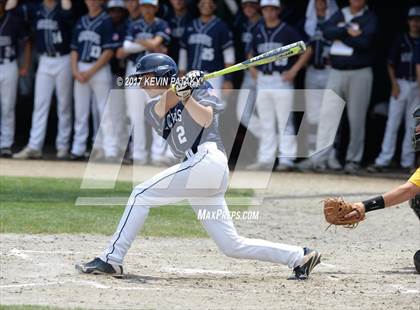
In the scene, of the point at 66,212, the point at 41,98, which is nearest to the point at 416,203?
the point at 66,212

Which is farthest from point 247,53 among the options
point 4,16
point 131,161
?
point 4,16

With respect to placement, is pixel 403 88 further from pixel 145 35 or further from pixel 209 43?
pixel 145 35

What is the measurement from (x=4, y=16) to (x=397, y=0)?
19.3 feet

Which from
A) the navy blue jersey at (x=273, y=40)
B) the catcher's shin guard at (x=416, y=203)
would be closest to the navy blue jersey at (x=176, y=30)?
the navy blue jersey at (x=273, y=40)

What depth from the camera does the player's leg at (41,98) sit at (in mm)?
13312

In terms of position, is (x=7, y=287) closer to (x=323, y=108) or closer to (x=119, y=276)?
(x=119, y=276)

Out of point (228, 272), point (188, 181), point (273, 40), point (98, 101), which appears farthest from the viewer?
point (98, 101)

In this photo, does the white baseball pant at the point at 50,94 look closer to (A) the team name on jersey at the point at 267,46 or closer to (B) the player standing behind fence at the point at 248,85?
(B) the player standing behind fence at the point at 248,85

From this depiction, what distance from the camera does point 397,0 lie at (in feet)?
48.5

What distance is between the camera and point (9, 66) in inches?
529

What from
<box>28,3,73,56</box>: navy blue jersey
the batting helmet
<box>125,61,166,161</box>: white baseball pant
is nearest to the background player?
<box>28,3,73,56</box>: navy blue jersey

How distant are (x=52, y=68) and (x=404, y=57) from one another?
476 centimetres

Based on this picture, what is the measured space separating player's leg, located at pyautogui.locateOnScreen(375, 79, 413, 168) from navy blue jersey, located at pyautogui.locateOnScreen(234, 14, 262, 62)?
2058 millimetres

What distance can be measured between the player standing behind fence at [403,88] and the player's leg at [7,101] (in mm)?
5139
